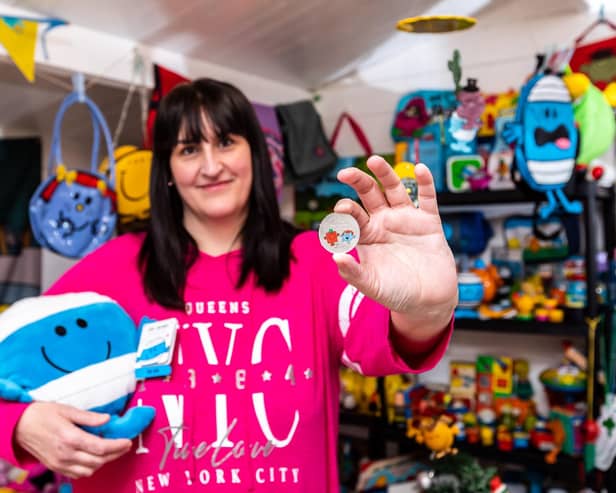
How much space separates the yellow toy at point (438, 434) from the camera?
135cm

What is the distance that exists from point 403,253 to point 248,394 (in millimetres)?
358

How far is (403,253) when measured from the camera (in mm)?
507

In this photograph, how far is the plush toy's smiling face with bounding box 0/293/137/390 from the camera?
73 cm

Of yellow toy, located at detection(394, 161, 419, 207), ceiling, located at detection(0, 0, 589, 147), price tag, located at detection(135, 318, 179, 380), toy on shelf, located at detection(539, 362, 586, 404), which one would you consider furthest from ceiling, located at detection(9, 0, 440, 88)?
toy on shelf, located at detection(539, 362, 586, 404)

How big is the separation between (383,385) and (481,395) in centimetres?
26

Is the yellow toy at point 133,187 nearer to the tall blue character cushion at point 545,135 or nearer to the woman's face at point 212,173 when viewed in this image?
the woman's face at point 212,173

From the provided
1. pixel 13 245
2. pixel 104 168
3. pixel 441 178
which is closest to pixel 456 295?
pixel 441 178

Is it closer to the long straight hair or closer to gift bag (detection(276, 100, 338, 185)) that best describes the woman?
the long straight hair

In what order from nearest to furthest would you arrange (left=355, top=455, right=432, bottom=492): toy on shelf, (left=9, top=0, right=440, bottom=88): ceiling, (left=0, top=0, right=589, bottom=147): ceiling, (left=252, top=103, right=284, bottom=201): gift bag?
(left=0, top=0, right=589, bottom=147): ceiling, (left=9, top=0, right=440, bottom=88): ceiling, (left=355, top=455, right=432, bottom=492): toy on shelf, (left=252, top=103, right=284, bottom=201): gift bag

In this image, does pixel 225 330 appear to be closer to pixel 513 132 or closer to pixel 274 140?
pixel 513 132

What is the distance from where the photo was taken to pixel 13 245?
5.10 feet

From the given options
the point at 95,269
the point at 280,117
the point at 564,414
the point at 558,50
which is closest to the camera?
the point at 558,50

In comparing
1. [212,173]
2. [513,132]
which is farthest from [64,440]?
[513,132]

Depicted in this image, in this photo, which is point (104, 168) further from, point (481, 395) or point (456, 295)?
point (481, 395)
